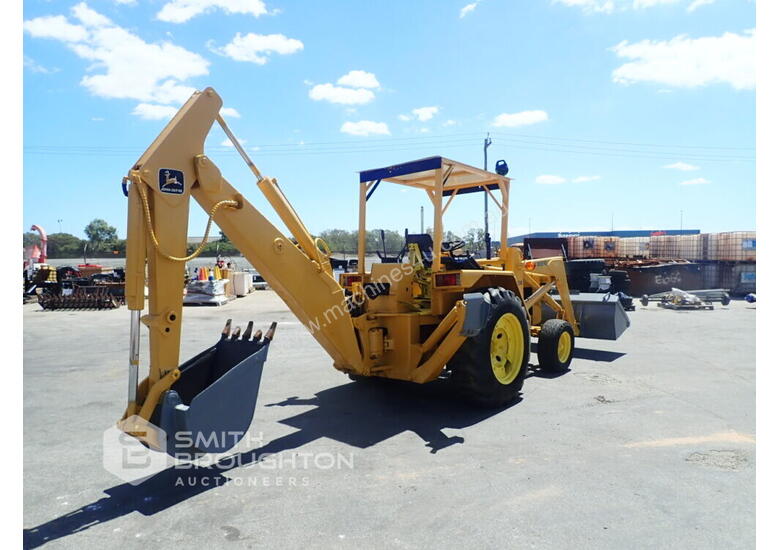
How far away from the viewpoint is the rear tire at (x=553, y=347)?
7297mm

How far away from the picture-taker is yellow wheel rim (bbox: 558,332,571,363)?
292 inches

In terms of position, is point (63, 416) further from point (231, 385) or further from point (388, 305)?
point (388, 305)

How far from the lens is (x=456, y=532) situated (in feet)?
10.2

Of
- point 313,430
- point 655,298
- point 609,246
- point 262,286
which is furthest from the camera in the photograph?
point 262,286

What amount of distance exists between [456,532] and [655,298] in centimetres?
1813

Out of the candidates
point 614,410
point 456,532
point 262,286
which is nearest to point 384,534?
point 456,532

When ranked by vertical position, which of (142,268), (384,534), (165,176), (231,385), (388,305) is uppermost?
(165,176)

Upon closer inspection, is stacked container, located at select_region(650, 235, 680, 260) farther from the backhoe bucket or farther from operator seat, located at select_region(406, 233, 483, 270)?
the backhoe bucket

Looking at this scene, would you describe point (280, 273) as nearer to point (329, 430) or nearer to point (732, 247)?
point (329, 430)

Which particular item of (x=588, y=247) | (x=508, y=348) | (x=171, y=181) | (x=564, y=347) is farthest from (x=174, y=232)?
(x=588, y=247)

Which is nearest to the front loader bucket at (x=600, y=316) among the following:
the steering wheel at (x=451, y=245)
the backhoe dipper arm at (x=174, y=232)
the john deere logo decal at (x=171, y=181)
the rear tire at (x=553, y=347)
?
the rear tire at (x=553, y=347)

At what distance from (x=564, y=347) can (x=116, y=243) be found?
56.8 meters

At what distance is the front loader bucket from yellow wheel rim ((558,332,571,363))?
1351mm

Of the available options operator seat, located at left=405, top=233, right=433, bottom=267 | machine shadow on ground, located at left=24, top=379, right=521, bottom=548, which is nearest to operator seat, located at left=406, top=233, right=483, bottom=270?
operator seat, located at left=405, top=233, right=433, bottom=267
